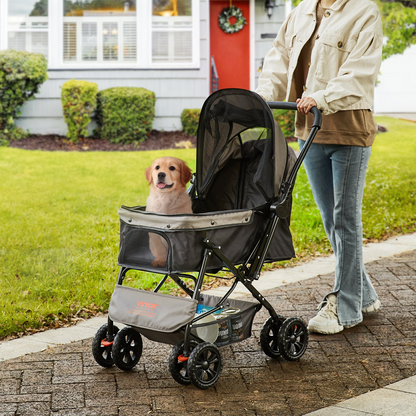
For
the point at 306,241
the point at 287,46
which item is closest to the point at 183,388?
the point at 287,46

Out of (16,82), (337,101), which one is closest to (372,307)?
(337,101)

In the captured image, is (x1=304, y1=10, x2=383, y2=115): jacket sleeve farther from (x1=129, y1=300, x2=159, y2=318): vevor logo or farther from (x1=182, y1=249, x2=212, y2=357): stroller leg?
(x1=129, y1=300, x2=159, y2=318): vevor logo

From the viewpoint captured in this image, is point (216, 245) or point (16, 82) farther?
point (16, 82)

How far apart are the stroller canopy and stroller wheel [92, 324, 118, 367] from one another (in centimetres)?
90

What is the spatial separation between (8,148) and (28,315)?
7.39 m

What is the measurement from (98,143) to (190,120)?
1.81 meters

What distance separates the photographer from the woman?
3260 millimetres

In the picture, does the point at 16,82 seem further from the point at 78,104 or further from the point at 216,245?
the point at 216,245

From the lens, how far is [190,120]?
1191cm

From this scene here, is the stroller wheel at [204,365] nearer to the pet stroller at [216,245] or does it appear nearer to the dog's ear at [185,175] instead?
the pet stroller at [216,245]

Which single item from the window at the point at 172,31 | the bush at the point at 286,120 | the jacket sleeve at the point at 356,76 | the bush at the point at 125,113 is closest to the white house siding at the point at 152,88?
the window at the point at 172,31

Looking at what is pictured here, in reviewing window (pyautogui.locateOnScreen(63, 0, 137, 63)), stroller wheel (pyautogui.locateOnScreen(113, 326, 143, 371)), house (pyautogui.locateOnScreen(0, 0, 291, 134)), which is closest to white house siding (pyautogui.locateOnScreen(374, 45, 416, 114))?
house (pyautogui.locateOnScreen(0, 0, 291, 134))

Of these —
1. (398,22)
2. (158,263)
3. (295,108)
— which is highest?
(398,22)

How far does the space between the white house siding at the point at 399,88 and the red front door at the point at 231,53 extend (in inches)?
145
